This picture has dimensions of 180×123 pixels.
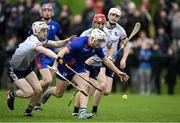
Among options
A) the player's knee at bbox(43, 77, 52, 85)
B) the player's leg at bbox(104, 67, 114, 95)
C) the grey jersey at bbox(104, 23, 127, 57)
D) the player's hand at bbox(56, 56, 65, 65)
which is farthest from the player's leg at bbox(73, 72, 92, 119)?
the grey jersey at bbox(104, 23, 127, 57)

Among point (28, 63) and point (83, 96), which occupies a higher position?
point (28, 63)

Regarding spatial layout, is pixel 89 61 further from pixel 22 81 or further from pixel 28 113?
pixel 28 113

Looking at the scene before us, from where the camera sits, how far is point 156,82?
86.5ft

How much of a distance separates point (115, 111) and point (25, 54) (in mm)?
3428

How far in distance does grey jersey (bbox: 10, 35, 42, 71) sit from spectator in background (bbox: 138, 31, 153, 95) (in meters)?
10.6

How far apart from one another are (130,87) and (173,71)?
1641 mm

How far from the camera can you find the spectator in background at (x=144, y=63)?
2575cm

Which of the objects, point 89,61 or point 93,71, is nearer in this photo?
point 89,61

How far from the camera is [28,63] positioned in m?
15.6

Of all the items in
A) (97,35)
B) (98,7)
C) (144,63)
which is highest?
(98,7)

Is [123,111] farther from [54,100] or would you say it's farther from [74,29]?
[74,29]

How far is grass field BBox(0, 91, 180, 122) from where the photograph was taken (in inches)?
601

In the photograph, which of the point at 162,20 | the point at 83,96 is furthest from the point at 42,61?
the point at 162,20

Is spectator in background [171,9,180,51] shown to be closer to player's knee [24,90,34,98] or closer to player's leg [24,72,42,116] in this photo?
player's leg [24,72,42,116]
